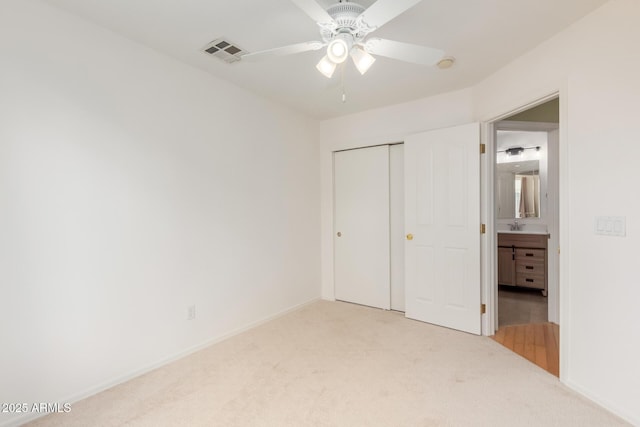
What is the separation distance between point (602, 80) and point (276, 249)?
3.12 m

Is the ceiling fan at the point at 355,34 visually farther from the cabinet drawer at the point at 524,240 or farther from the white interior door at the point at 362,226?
the cabinet drawer at the point at 524,240

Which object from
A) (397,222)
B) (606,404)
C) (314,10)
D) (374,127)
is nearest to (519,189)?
(397,222)

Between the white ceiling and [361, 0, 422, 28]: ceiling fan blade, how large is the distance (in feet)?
1.44

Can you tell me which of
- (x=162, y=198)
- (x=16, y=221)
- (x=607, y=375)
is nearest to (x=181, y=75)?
(x=162, y=198)

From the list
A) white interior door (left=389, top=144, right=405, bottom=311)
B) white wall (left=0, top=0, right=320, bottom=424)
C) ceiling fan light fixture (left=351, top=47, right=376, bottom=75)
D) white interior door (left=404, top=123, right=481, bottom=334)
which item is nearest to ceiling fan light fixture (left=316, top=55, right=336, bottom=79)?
ceiling fan light fixture (left=351, top=47, right=376, bottom=75)

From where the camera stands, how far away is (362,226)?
4.02 metres

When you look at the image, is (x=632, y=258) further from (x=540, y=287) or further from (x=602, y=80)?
(x=540, y=287)

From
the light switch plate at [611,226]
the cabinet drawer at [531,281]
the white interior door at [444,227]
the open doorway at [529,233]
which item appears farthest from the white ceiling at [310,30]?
the cabinet drawer at [531,281]

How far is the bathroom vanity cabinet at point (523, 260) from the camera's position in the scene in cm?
430

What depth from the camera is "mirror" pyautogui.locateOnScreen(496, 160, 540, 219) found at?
475 cm

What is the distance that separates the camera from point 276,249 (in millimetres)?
3590

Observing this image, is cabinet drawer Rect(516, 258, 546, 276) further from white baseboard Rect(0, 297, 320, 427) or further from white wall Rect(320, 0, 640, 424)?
white baseboard Rect(0, 297, 320, 427)

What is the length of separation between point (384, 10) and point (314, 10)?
0.33 meters

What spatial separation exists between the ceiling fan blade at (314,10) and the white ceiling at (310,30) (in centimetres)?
37
